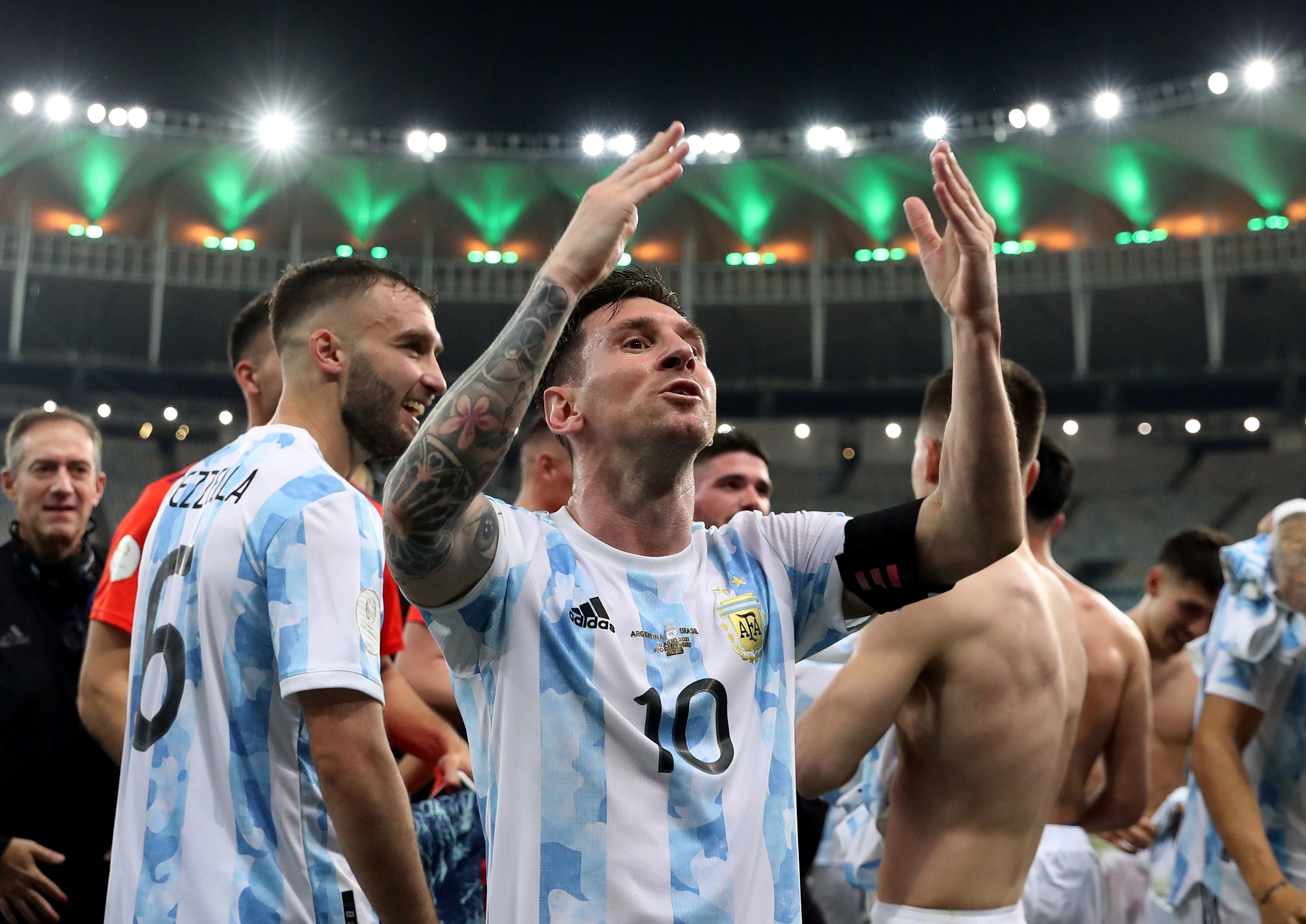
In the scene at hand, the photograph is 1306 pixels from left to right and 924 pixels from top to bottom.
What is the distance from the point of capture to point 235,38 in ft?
77.2

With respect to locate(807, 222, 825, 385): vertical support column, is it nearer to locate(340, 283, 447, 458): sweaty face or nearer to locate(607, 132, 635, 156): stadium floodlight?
locate(607, 132, 635, 156): stadium floodlight

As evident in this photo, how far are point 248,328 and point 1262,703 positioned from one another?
351 centimetres

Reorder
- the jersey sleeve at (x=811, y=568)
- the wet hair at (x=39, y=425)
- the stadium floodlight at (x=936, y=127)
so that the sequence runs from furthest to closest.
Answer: the stadium floodlight at (x=936, y=127)
the wet hair at (x=39, y=425)
the jersey sleeve at (x=811, y=568)

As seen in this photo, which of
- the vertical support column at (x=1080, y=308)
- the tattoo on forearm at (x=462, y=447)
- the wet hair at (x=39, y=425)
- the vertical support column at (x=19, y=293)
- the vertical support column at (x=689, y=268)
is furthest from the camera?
the vertical support column at (x=689, y=268)

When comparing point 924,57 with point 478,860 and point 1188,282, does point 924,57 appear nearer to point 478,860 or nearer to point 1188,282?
point 1188,282

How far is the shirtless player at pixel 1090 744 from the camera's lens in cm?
370

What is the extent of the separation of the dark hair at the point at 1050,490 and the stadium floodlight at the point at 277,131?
2596cm

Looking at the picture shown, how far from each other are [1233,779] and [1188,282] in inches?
1057

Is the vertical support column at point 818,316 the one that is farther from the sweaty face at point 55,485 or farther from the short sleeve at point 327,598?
the short sleeve at point 327,598

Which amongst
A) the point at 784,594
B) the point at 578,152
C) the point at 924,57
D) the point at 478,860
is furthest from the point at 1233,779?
the point at 578,152

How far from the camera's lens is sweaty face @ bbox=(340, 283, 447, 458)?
2668 mm

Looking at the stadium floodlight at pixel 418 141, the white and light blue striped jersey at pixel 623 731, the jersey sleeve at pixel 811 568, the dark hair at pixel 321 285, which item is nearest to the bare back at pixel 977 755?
the jersey sleeve at pixel 811 568

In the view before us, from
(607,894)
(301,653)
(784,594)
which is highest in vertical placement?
(784,594)

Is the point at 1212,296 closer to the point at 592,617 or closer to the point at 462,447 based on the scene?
the point at 592,617
